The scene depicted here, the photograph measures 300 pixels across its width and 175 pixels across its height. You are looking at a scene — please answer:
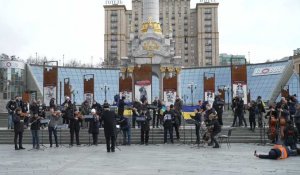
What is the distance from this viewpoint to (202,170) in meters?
11.8

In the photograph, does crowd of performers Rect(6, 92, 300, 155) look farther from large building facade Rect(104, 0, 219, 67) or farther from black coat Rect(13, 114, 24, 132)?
large building facade Rect(104, 0, 219, 67)

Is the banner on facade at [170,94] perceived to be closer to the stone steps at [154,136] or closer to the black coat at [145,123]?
the stone steps at [154,136]

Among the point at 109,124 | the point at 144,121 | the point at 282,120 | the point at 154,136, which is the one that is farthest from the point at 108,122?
A: the point at 154,136

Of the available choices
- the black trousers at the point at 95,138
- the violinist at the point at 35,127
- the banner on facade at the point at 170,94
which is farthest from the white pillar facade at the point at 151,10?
the violinist at the point at 35,127

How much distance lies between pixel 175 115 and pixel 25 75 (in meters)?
51.4

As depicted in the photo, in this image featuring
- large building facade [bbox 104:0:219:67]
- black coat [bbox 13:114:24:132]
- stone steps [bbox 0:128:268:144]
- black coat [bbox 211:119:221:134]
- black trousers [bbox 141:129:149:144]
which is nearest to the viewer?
black coat [bbox 211:119:221:134]

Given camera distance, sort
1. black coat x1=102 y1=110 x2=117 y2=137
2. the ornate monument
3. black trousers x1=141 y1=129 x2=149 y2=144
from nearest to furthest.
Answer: black coat x1=102 y1=110 x2=117 y2=137
black trousers x1=141 y1=129 x2=149 y2=144
the ornate monument

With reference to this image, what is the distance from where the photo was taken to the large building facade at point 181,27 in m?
143

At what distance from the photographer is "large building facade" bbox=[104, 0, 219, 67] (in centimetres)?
14312

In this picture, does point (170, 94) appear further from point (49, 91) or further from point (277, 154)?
point (277, 154)

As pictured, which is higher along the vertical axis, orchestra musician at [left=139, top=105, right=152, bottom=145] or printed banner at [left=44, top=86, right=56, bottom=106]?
printed banner at [left=44, top=86, right=56, bottom=106]

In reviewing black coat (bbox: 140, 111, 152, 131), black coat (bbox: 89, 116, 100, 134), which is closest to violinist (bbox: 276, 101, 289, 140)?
black coat (bbox: 140, 111, 152, 131)

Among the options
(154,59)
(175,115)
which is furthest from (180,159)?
(154,59)

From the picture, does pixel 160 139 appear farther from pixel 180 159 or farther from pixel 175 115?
pixel 180 159
